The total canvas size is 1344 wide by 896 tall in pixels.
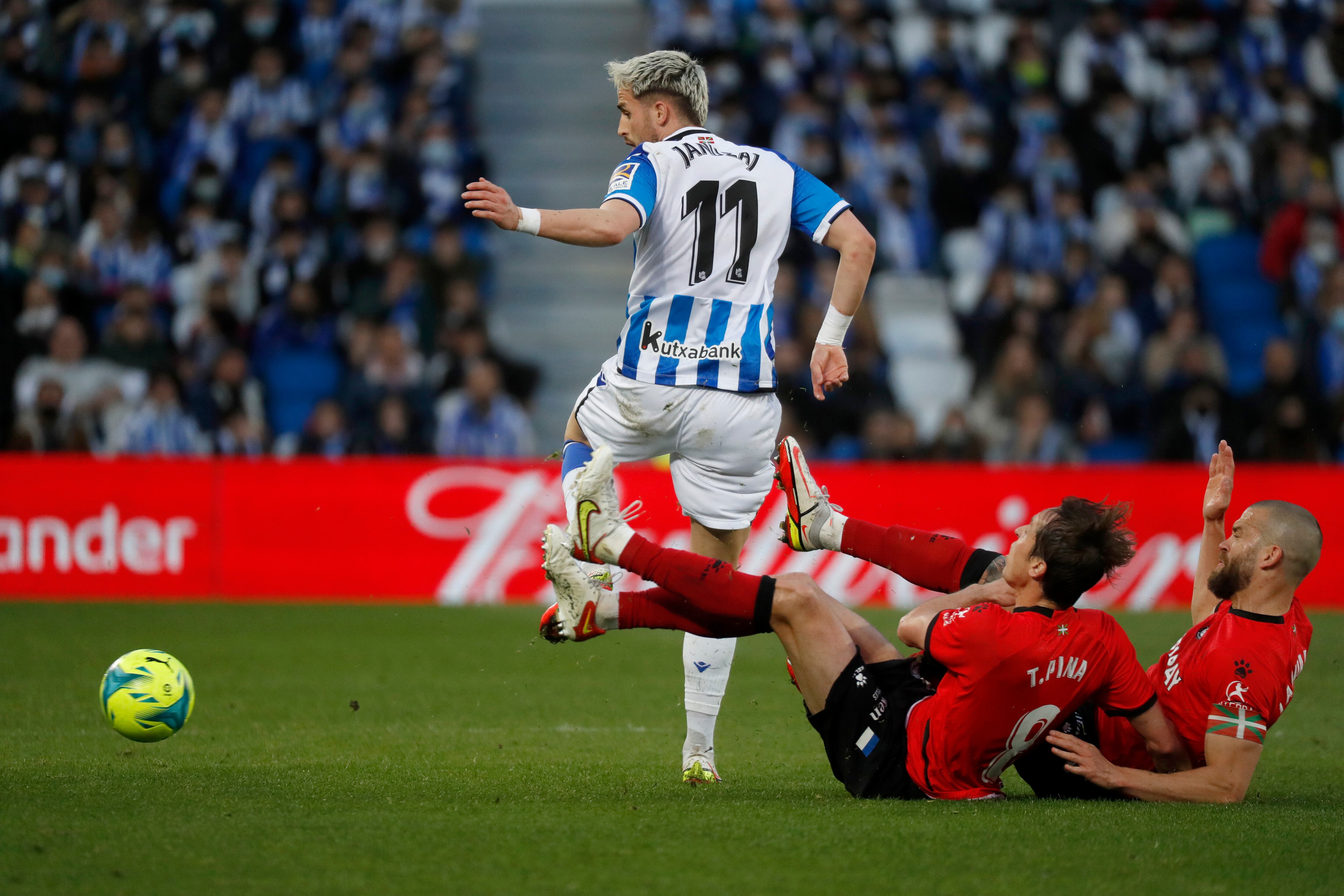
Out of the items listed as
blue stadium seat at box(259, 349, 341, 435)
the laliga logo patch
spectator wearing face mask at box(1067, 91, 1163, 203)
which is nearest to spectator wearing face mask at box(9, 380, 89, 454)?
blue stadium seat at box(259, 349, 341, 435)

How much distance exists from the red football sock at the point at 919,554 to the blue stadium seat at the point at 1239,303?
1061 centimetres

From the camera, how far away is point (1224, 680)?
477cm

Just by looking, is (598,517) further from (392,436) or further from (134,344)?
(134,344)

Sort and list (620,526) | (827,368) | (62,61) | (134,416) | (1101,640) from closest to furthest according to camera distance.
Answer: (1101,640) → (620,526) → (827,368) → (134,416) → (62,61)

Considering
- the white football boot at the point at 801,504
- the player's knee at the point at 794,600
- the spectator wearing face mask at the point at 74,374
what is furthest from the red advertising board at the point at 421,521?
the player's knee at the point at 794,600

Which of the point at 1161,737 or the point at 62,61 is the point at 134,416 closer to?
the point at 62,61

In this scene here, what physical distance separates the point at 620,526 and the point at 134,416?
913 centimetres

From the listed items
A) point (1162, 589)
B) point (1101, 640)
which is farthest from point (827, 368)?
point (1162, 589)

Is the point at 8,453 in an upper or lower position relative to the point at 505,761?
lower

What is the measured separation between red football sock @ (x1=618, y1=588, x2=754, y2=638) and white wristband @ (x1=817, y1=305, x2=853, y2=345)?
1165 millimetres

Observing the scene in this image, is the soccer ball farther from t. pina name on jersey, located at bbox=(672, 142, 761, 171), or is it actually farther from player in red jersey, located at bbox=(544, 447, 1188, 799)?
t. pina name on jersey, located at bbox=(672, 142, 761, 171)

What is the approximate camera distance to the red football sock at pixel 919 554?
5.25 m

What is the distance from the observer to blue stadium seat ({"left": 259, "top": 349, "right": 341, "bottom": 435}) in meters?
13.7

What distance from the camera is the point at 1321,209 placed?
51.6ft
